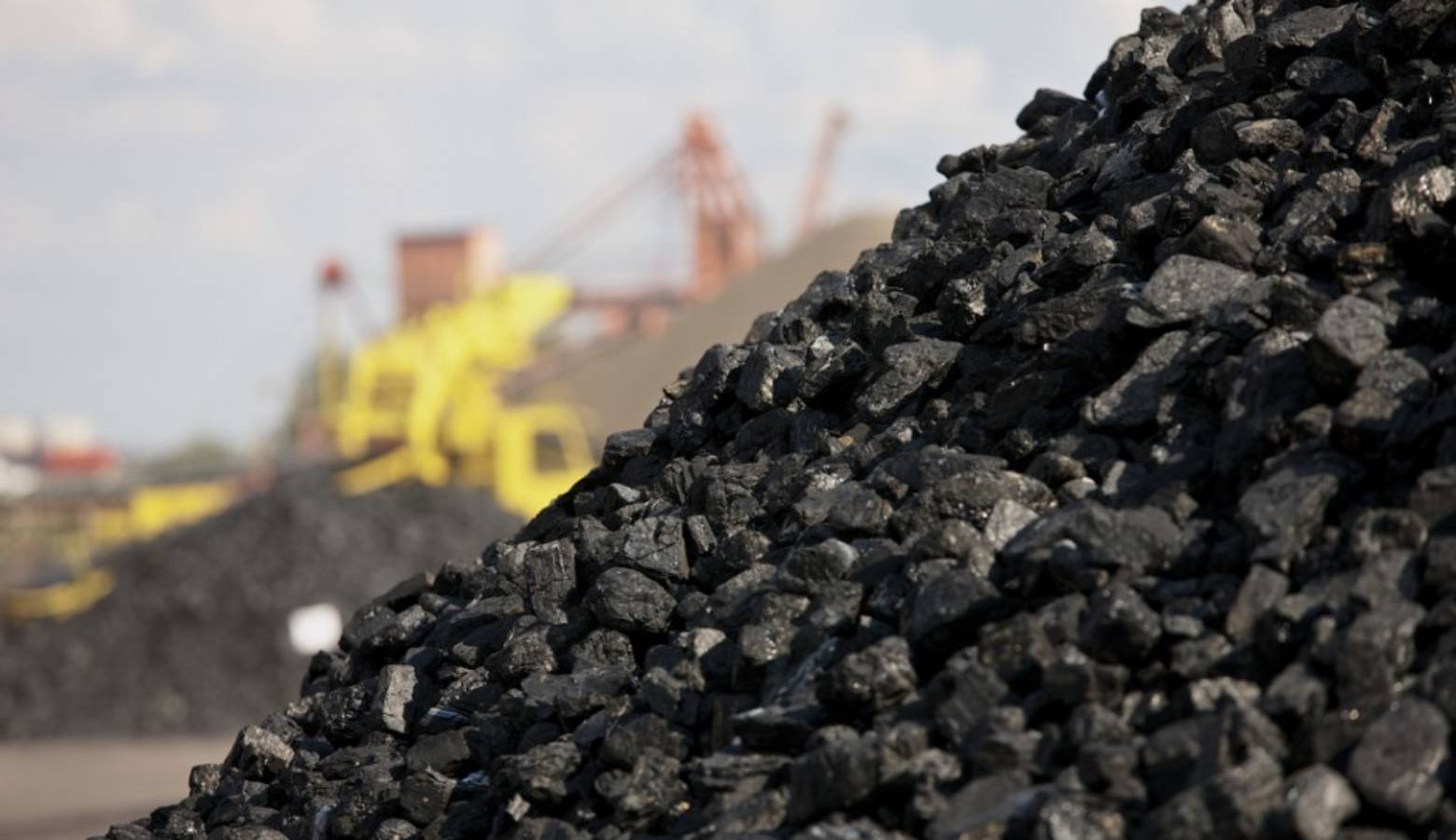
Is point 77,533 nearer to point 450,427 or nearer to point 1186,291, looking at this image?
point 450,427

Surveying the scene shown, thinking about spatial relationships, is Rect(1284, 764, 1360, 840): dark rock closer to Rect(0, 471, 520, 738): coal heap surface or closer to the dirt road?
the dirt road

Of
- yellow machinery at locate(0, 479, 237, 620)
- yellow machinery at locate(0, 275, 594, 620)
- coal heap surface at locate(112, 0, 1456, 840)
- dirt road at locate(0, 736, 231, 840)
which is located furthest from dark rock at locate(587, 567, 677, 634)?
yellow machinery at locate(0, 479, 237, 620)

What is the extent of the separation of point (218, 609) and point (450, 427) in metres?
3.92

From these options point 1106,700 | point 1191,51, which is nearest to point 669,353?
point 1191,51

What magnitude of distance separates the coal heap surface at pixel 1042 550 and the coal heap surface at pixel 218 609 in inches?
407

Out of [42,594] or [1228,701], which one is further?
[42,594]

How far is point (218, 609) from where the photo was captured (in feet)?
49.6

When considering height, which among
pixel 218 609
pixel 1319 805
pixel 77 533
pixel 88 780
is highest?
pixel 77 533

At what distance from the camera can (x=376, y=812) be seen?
3637mm

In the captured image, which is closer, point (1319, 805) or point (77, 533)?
point (1319, 805)

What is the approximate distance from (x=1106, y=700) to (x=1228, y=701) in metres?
0.20

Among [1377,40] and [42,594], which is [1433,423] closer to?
[1377,40]

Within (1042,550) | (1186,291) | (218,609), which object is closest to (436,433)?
(218,609)

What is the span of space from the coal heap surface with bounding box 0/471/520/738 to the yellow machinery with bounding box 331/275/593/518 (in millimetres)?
1175
